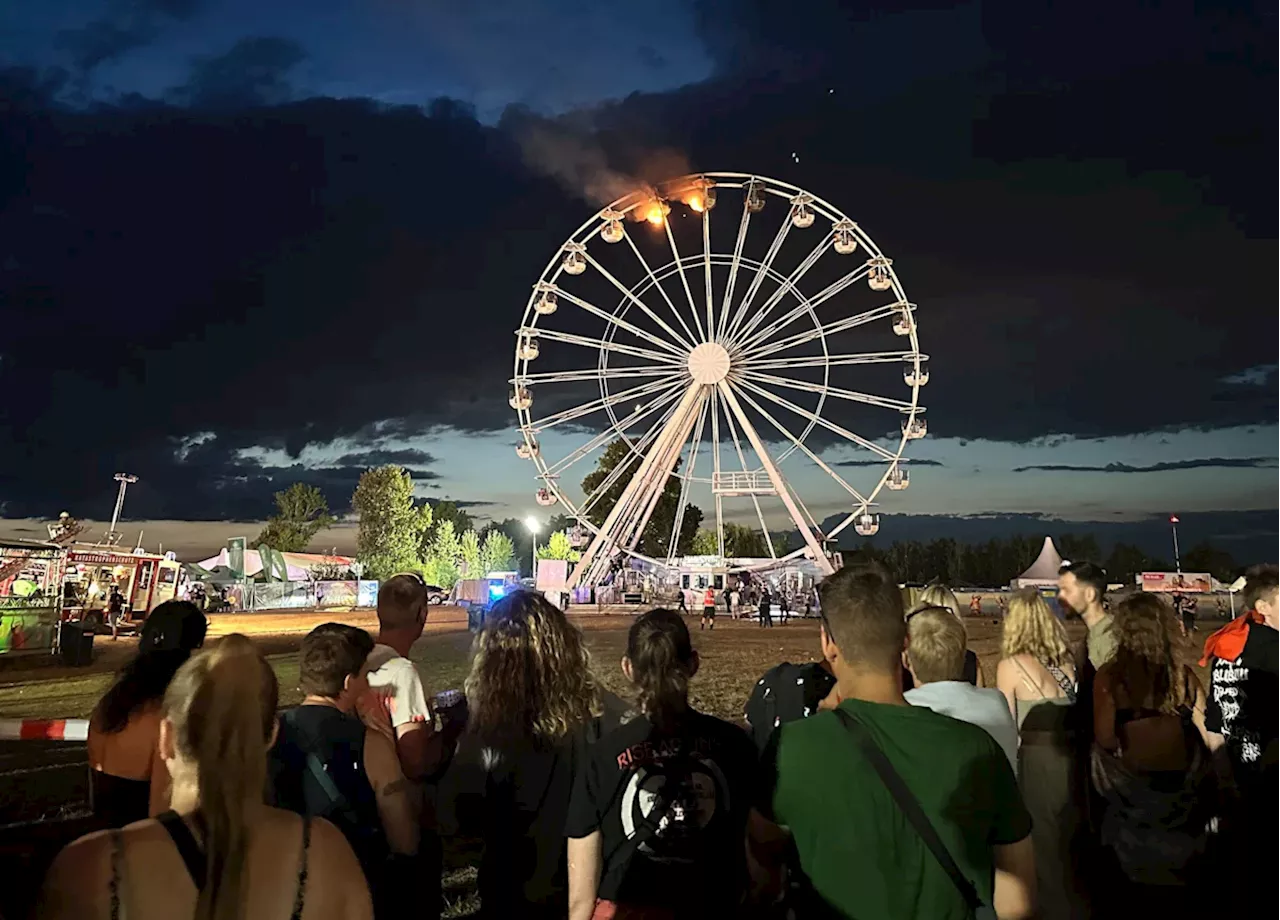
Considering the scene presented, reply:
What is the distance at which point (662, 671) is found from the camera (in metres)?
2.72

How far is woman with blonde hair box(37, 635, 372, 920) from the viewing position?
4.97 feet

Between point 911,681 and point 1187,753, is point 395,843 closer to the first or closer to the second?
point 911,681

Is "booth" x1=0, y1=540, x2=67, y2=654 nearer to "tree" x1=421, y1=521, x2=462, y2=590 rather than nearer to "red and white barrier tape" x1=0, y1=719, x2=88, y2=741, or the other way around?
"red and white barrier tape" x1=0, y1=719, x2=88, y2=741

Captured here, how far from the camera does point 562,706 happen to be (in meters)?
3.03

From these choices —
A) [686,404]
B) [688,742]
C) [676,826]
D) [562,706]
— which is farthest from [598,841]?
[686,404]

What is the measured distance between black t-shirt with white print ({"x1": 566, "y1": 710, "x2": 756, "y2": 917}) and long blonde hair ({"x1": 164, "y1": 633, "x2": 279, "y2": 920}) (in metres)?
1.10

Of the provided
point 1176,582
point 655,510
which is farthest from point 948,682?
point 655,510

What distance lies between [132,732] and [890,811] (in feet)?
9.45

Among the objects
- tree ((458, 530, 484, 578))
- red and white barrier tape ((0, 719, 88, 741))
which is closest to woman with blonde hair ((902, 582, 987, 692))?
red and white barrier tape ((0, 719, 88, 741))

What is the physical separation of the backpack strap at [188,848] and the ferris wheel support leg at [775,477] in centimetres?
2862

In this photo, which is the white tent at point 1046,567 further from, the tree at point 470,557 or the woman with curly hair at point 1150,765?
the tree at point 470,557

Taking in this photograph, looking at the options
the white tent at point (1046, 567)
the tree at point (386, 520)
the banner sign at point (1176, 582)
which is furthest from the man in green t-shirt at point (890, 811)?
the tree at point (386, 520)

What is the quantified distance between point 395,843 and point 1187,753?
12.2 ft

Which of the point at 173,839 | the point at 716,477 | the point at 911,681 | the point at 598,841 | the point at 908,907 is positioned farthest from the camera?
the point at 716,477
